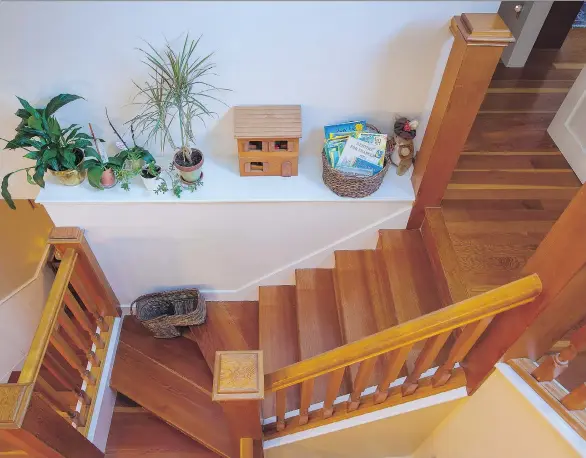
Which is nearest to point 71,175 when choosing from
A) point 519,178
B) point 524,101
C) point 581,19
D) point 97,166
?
point 97,166

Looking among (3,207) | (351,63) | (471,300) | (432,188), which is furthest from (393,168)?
(3,207)

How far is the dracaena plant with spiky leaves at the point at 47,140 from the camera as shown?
2.10 m

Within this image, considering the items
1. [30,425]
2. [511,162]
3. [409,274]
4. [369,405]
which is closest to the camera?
[30,425]

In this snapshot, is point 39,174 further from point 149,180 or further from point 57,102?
point 149,180

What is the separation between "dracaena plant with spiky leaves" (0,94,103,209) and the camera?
6.89ft

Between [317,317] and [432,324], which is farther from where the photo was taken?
[317,317]

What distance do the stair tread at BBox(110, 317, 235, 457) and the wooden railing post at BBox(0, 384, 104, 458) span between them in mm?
685

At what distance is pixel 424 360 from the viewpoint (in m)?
1.90

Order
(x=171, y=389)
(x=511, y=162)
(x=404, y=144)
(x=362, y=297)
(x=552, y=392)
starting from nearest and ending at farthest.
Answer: (x=552, y=392) → (x=404, y=144) → (x=362, y=297) → (x=511, y=162) → (x=171, y=389)

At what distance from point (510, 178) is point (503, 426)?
1396 mm

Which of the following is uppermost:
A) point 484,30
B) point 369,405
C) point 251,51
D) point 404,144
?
point 484,30

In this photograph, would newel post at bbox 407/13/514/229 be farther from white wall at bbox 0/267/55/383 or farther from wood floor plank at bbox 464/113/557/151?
white wall at bbox 0/267/55/383

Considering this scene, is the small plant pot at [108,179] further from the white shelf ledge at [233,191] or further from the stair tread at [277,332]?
the stair tread at [277,332]

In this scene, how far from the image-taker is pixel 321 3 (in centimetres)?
190
